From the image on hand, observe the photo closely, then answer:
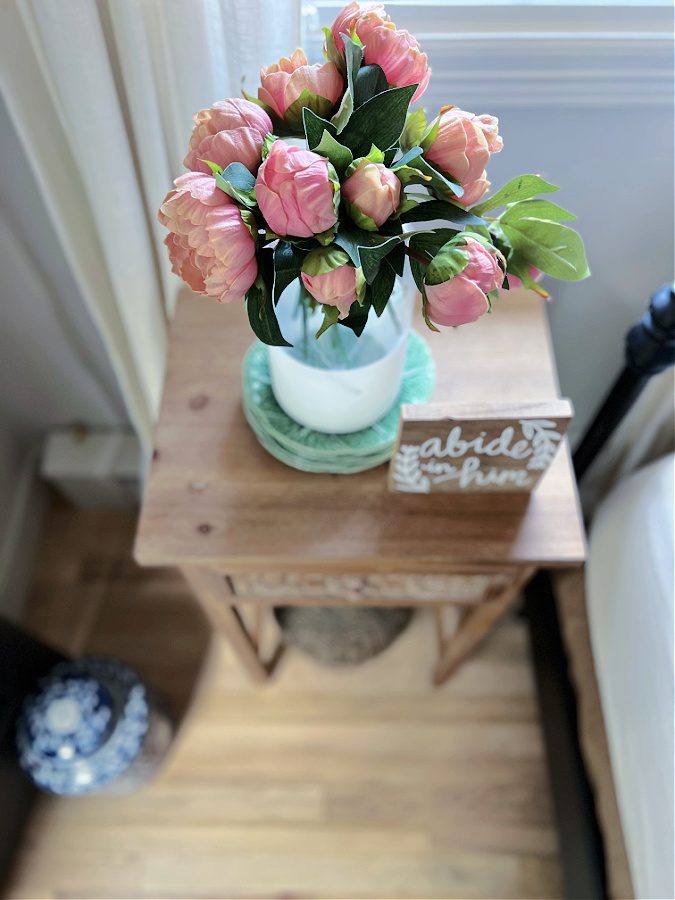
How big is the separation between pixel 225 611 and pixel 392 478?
14.7 inches

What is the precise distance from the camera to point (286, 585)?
0.88 meters

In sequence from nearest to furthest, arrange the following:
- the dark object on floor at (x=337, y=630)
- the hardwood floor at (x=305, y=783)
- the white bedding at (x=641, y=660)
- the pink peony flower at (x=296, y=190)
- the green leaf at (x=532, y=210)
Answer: the pink peony flower at (x=296, y=190)
the green leaf at (x=532, y=210)
the white bedding at (x=641, y=660)
the hardwood floor at (x=305, y=783)
the dark object on floor at (x=337, y=630)

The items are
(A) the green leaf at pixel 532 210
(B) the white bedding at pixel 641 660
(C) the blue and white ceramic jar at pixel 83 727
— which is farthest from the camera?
(C) the blue and white ceramic jar at pixel 83 727

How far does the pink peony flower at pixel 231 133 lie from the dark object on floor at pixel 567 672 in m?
0.52

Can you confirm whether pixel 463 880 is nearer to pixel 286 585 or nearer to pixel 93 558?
pixel 286 585

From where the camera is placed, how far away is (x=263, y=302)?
493mm

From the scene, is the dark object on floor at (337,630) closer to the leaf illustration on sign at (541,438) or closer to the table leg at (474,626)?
the table leg at (474,626)

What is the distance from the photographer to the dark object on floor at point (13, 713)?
0.98 meters

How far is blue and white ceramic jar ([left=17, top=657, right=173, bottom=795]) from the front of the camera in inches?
38.3

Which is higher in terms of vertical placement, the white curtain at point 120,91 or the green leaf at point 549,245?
the white curtain at point 120,91

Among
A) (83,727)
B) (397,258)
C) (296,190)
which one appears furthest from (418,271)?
(83,727)

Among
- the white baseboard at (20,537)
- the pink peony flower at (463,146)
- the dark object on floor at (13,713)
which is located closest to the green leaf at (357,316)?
the pink peony flower at (463,146)

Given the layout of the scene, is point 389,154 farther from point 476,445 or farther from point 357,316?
point 476,445

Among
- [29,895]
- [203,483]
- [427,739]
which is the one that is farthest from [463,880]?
[203,483]
